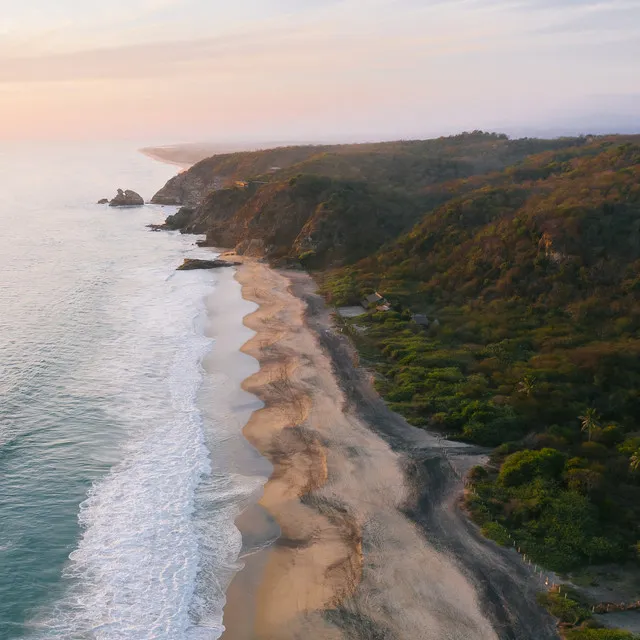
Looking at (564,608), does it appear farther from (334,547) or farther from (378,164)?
(378,164)

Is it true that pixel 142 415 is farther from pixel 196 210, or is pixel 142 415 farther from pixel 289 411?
pixel 196 210

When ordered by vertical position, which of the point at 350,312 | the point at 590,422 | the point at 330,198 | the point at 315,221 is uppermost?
the point at 330,198

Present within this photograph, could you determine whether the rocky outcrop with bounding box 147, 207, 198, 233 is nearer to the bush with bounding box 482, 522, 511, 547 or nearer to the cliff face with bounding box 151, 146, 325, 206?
the cliff face with bounding box 151, 146, 325, 206

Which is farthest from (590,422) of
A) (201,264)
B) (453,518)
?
(201,264)

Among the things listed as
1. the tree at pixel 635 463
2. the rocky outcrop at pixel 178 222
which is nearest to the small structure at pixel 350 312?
the tree at pixel 635 463

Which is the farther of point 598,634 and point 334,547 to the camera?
point 334,547

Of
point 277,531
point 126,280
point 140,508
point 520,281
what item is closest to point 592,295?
point 520,281

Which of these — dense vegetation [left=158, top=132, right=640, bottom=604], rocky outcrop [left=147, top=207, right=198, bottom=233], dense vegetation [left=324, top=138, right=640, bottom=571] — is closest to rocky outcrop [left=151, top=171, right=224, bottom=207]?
rocky outcrop [left=147, top=207, right=198, bottom=233]
